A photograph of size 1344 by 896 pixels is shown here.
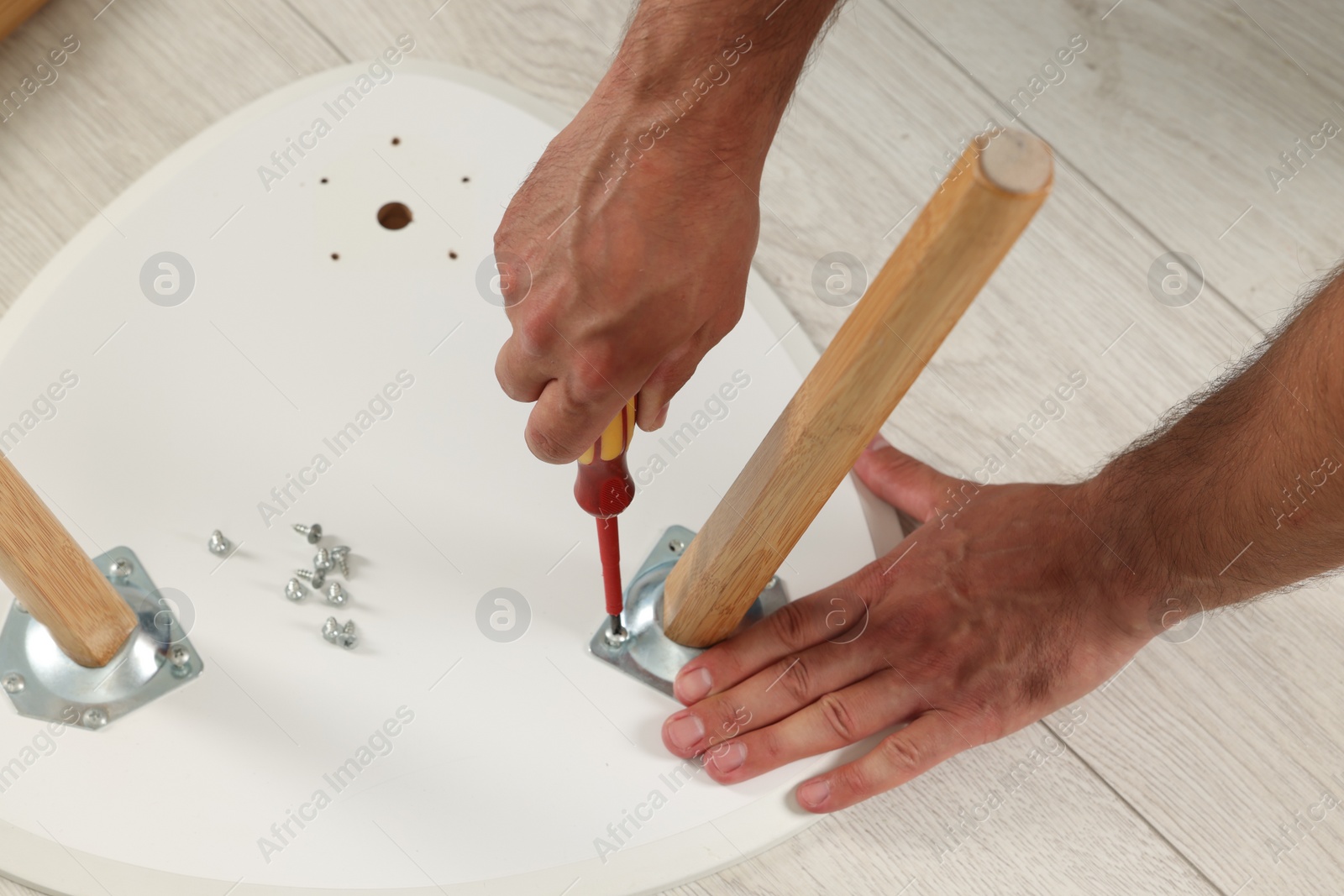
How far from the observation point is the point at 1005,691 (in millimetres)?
579

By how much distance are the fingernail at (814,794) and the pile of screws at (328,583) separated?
22cm

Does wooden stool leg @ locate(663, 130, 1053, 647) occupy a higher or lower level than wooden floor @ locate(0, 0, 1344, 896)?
higher

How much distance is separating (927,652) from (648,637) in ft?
0.45

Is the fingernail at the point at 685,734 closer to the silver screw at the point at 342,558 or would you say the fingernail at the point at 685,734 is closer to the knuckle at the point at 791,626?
the knuckle at the point at 791,626

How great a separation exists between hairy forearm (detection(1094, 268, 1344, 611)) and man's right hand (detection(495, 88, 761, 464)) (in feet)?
0.74

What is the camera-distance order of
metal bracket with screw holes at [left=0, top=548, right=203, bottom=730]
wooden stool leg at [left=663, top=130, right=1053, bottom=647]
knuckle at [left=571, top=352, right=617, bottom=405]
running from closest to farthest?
wooden stool leg at [left=663, top=130, right=1053, bottom=647] → knuckle at [left=571, top=352, right=617, bottom=405] → metal bracket with screw holes at [left=0, top=548, right=203, bottom=730]

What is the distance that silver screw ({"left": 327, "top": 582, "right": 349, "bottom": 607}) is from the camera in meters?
0.55

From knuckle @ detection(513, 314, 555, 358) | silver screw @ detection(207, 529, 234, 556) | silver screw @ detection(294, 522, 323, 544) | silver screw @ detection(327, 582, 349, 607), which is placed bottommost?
silver screw @ detection(327, 582, 349, 607)

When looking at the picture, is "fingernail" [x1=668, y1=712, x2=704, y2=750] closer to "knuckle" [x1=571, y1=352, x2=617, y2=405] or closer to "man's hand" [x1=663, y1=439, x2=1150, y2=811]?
"man's hand" [x1=663, y1=439, x2=1150, y2=811]

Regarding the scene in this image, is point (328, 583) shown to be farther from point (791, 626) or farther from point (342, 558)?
point (791, 626)

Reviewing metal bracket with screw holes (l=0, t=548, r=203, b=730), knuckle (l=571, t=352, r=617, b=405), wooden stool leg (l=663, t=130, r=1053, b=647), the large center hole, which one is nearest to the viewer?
wooden stool leg (l=663, t=130, r=1053, b=647)

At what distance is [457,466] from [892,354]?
0.30 meters

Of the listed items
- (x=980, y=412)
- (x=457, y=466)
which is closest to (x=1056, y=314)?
(x=980, y=412)

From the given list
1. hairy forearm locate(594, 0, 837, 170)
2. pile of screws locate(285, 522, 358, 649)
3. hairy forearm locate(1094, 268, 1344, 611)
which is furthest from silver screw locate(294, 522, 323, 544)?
hairy forearm locate(1094, 268, 1344, 611)
